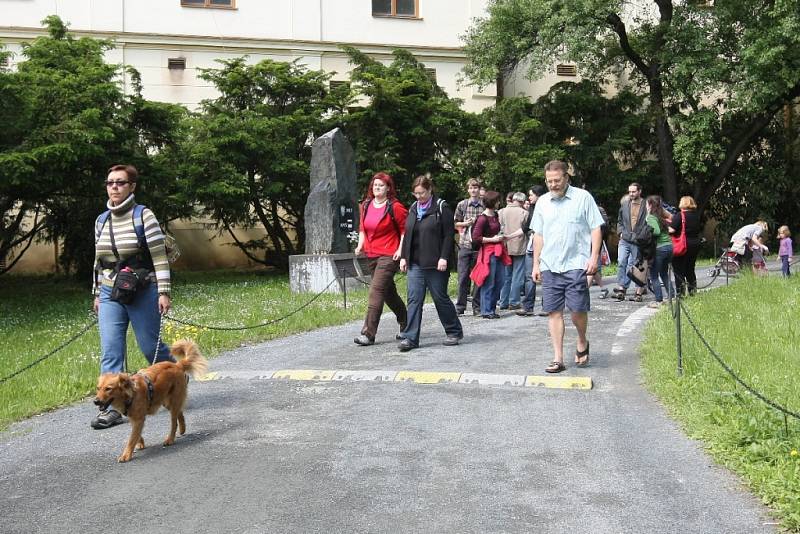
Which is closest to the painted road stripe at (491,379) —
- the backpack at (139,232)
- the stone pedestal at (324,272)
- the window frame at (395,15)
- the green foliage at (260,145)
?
the backpack at (139,232)

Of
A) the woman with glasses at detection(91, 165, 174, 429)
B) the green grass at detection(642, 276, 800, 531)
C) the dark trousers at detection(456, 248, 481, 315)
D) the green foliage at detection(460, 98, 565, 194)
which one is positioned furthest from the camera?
the green foliage at detection(460, 98, 565, 194)

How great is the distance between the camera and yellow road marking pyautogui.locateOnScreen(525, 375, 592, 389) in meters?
7.68

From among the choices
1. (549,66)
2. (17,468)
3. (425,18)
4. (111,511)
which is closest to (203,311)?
(17,468)

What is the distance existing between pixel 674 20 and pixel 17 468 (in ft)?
75.5

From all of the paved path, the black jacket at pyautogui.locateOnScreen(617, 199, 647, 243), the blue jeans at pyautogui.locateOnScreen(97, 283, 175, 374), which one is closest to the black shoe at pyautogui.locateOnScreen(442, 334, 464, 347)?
the paved path

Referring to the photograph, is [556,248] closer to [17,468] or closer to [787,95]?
[17,468]

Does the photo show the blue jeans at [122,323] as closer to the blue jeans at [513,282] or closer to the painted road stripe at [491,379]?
the painted road stripe at [491,379]

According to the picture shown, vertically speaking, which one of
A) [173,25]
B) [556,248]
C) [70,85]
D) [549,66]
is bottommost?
[556,248]

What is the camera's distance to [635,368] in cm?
848

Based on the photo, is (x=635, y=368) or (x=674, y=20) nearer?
(x=635, y=368)

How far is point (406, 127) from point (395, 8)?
7.19 meters

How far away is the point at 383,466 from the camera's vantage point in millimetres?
5426

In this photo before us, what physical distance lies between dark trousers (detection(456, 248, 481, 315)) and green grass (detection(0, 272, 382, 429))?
5.12 feet

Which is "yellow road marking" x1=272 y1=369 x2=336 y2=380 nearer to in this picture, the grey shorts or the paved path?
the paved path
